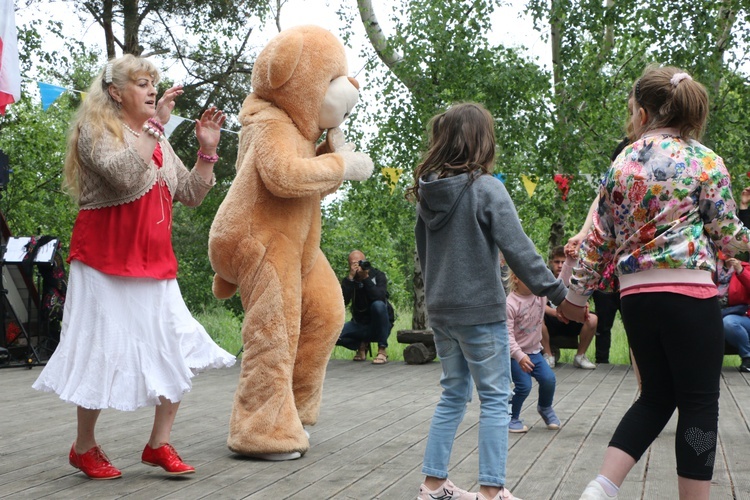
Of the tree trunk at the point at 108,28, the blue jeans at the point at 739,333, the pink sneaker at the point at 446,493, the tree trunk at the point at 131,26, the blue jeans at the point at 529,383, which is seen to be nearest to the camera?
the pink sneaker at the point at 446,493

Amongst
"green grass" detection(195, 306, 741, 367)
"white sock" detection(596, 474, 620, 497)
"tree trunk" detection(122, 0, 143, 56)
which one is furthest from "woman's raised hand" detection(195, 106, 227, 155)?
"tree trunk" detection(122, 0, 143, 56)

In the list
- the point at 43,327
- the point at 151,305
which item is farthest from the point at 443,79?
the point at 151,305

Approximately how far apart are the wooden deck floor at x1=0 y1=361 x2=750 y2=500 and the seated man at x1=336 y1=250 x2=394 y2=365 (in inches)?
110

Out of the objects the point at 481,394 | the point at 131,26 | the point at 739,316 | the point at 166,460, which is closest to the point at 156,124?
the point at 166,460

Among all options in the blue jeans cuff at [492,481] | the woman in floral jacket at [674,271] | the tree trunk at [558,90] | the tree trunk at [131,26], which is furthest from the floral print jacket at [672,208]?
the tree trunk at [131,26]

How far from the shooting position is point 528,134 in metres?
10.4

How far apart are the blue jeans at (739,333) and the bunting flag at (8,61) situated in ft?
22.3

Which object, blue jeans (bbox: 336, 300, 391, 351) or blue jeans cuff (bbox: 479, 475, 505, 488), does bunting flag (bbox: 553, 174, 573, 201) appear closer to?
blue jeans (bbox: 336, 300, 391, 351)

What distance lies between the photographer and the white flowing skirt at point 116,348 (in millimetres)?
3883

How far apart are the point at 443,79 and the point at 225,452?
22.0 ft

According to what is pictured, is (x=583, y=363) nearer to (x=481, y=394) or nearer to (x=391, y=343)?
(x=391, y=343)

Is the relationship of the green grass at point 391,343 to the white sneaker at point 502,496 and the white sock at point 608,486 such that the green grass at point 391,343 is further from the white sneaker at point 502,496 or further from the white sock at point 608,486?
the white sock at point 608,486

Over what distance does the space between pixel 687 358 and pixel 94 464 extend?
2.55m

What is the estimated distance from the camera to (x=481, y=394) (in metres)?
3.56
